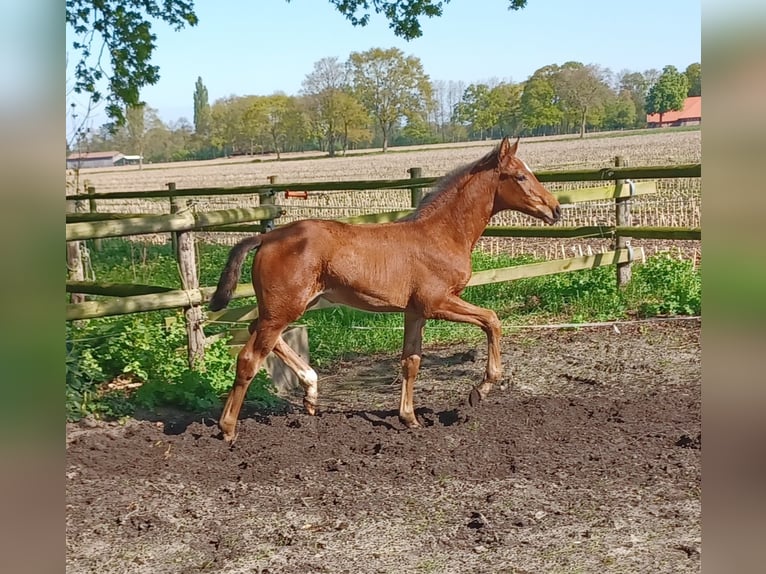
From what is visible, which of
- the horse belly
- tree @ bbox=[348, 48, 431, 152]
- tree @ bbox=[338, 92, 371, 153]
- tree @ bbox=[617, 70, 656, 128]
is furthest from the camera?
tree @ bbox=[338, 92, 371, 153]

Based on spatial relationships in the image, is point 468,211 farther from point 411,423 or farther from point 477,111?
point 477,111

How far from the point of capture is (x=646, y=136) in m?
42.1

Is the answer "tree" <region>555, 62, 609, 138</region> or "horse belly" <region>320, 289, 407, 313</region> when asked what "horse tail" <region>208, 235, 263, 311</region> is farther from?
"tree" <region>555, 62, 609, 138</region>

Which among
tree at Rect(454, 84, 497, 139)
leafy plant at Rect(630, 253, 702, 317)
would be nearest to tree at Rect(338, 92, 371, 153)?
tree at Rect(454, 84, 497, 139)

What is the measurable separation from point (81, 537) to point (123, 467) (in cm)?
88

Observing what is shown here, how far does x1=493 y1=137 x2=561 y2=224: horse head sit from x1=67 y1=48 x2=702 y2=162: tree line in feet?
52.8

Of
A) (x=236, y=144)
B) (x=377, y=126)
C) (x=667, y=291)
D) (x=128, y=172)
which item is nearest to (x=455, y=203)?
(x=667, y=291)

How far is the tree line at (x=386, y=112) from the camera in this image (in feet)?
107

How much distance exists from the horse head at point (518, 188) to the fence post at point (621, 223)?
13.8 ft

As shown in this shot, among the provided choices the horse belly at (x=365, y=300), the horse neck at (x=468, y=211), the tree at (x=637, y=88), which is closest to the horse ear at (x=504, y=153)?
the horse neck at (x=468, y=211)

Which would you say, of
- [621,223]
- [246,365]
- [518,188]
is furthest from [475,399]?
[621,223]

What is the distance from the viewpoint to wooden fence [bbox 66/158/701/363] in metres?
5.66

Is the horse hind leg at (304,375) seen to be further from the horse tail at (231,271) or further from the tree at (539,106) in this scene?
the tree at (539,106)

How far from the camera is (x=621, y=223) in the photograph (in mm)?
9547
